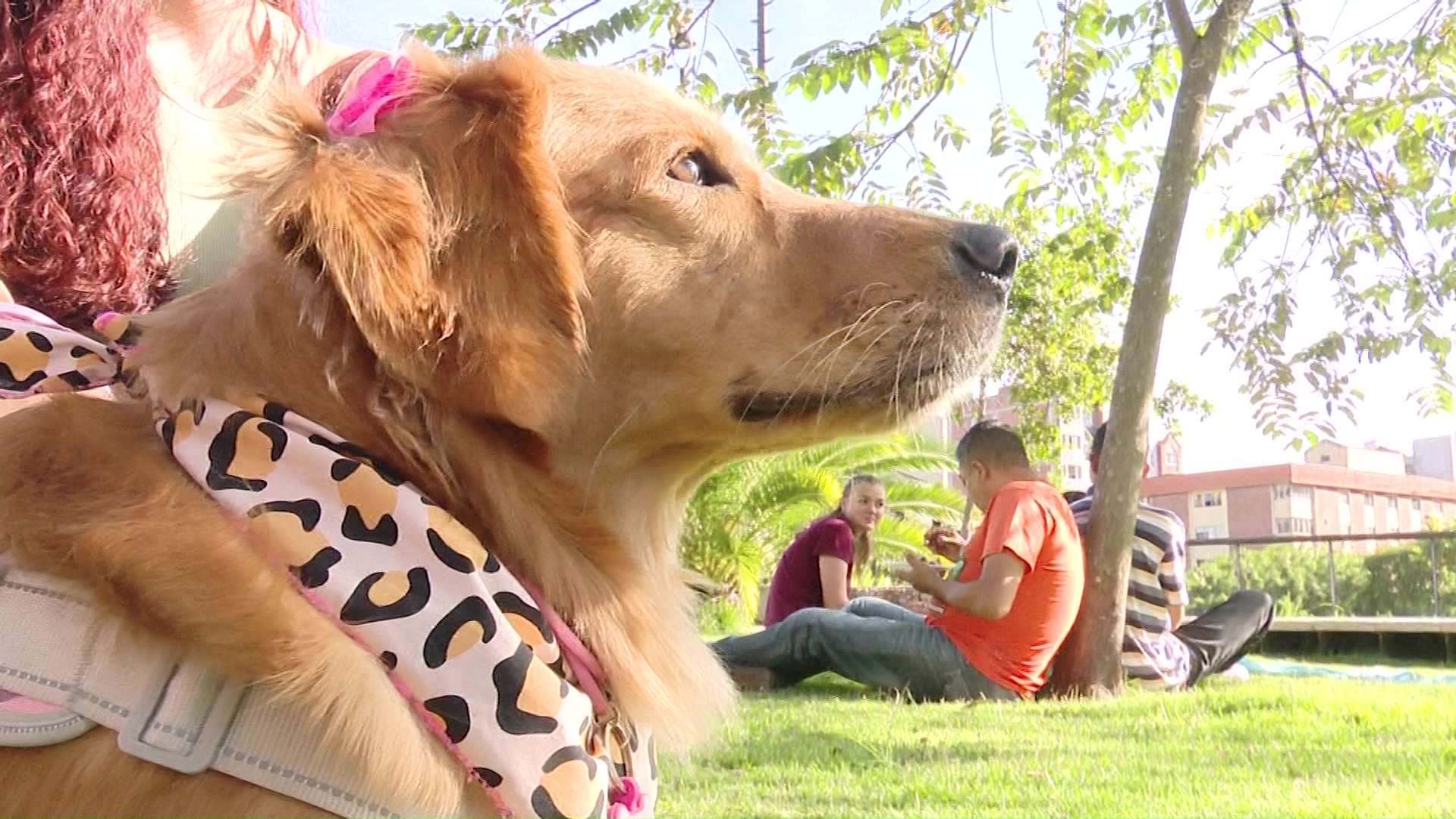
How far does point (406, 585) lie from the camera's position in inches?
53.1

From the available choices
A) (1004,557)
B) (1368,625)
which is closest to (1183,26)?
(1004,557)

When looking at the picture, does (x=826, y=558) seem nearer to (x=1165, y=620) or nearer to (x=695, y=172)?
(x=1165, y=620)

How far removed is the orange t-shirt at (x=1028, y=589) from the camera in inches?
240

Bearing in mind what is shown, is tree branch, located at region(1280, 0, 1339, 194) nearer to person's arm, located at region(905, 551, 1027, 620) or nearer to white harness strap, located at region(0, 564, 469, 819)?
person's arm, located at region(905, 551, 1027, 620)

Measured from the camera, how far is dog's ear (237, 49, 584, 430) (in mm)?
1400

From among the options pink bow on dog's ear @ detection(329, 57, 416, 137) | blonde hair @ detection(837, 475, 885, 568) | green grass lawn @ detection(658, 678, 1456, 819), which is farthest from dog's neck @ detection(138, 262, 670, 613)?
blonde hair @ detection(837, 475, 885, 568)

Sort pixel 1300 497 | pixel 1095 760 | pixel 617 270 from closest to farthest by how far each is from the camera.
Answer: pixel 617 270, pixel 1095 760, pixel 1300 497

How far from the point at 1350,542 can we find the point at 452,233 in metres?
17.6

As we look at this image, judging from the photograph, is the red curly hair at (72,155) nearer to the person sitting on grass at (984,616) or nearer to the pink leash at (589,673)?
the pink leash at (589,673)

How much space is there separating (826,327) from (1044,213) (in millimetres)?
7335

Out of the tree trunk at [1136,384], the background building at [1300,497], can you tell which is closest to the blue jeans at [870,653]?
the tree trunk at [1136,384]

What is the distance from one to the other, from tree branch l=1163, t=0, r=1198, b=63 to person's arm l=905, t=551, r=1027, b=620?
308 cm

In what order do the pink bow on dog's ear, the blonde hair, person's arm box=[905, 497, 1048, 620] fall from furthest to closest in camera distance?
1. the blonde hair
2. person's arm box=[905, 497, 1048, 620]
3. the pink bow on dog's ear

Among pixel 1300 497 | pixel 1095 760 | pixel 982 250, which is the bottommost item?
pixel 1095 760
